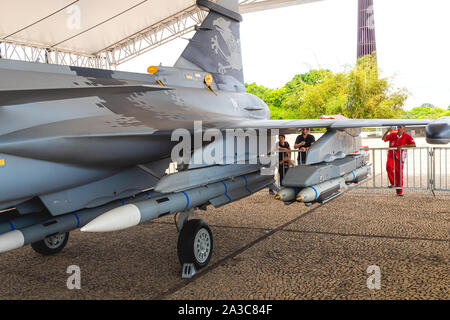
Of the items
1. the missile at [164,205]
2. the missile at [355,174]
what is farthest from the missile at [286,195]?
the missile at [355,174]

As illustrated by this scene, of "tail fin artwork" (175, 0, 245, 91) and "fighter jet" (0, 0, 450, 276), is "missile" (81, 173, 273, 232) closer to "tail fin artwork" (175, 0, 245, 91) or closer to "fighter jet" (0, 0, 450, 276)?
"fighter jet" (0, 0, 450, 276)

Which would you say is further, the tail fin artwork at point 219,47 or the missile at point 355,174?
the tail fin artwork at point 219,47

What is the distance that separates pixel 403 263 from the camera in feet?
13.6

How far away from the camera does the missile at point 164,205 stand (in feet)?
11.2

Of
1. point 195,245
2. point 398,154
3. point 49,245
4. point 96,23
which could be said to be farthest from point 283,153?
point 96,23

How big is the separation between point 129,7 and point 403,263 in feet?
43.7

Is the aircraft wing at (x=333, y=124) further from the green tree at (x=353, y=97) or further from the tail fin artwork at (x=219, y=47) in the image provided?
the green tree at (x=353, y=97)

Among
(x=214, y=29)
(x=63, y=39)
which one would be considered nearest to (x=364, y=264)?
(x=214, y=29)

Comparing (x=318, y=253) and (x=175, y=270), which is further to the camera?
(x=318, y=253)

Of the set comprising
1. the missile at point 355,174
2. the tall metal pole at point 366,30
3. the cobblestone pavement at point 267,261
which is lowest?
the cobblestone pavement at point 267,261

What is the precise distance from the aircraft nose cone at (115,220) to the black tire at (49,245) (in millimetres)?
1815

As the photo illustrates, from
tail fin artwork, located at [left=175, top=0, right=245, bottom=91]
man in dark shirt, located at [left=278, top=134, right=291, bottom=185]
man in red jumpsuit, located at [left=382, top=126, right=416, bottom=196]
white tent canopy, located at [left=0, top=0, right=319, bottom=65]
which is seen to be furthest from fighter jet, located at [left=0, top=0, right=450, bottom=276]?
white tent canopy, located at [left=0, top=0, right=319, bottom=65]

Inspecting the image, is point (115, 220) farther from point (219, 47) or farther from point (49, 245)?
point (219, 47)
